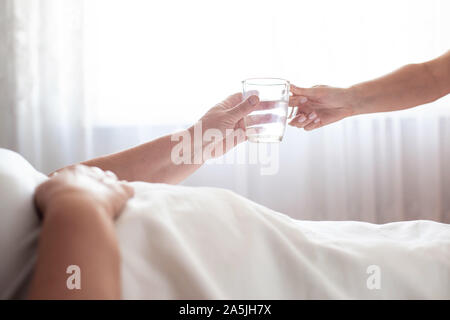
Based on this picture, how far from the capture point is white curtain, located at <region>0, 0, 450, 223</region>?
218cm

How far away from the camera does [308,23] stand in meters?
2.19

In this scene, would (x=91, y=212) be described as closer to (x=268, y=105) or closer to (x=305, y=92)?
(x=268, y=105)

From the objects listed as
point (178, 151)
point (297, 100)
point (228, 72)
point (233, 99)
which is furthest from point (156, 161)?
point (228, 72)

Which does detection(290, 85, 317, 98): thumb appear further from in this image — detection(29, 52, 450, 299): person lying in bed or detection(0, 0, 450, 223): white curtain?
detection(0, 0, 450, 223): white curtain

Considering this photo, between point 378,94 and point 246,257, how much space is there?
3.00 feet

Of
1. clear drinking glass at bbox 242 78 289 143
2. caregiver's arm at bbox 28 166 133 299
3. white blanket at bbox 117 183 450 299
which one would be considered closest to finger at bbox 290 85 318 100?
clear drinking glass at bbox 242 78 289 143

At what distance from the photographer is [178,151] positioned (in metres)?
1.10

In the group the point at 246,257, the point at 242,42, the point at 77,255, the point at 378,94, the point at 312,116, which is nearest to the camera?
the point at 77,255

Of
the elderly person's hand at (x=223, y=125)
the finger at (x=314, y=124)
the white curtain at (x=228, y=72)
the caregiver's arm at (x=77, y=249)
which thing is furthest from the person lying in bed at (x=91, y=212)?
the white curtain at (x=228, y=72)

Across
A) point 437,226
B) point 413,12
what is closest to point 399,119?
point 413,12

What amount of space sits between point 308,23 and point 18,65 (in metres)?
1.57

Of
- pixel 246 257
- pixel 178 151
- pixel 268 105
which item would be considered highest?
pixel 268 105

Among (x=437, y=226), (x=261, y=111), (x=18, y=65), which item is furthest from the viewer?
(x=18, y=65)

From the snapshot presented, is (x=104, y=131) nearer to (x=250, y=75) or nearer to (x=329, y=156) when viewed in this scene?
(x=250, y=75)
